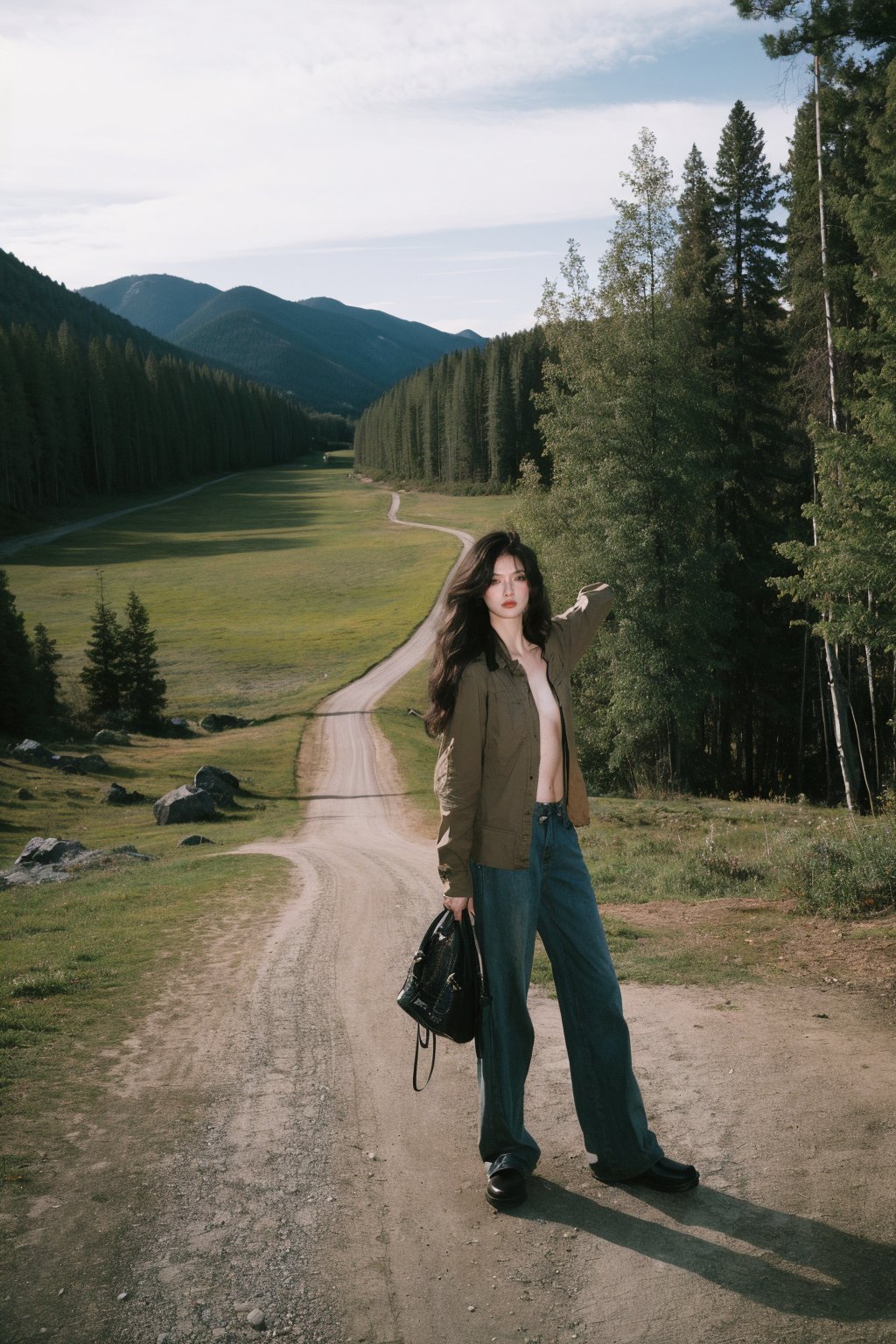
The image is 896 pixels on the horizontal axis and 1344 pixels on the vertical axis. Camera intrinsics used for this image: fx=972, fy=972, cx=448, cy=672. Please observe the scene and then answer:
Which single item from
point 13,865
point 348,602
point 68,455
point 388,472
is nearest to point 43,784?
point 13,865

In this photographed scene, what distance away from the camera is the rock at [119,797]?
27688 mm

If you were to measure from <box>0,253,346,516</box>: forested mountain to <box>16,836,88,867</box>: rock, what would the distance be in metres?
82.3

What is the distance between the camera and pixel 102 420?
11238 cm

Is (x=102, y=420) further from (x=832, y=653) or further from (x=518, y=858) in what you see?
(x=518, y=858)

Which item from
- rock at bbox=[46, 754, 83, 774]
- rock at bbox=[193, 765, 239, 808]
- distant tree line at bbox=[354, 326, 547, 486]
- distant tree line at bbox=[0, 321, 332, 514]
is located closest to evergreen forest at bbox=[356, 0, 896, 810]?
rock at bbox=[193, 765, 239, 808]

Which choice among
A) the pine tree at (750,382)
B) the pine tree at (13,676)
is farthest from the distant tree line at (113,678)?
the pine tree at (750,382)

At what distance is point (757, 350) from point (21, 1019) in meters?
29.8

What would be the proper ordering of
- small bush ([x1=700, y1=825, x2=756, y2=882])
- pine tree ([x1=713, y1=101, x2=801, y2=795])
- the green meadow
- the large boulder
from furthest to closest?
1. pine tree ([x1=713, y1=101, x2=801, y2=795])
2. the large boulder
3. small bush ([x1=700, y1=825, x2=756, y2=882])
4. the green meadow

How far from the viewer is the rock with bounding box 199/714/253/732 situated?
41.0 metres

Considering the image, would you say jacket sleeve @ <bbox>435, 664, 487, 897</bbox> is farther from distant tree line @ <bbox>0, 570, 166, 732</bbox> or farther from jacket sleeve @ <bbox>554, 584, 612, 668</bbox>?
distant tree line @ <bbox>0, 570, 166, 732</bbox>

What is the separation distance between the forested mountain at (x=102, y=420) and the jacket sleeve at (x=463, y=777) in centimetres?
9789

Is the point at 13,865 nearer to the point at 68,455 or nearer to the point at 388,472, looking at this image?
the point at 68,455

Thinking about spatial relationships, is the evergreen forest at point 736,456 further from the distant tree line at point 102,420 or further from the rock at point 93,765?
the distant tree line at point 102,420

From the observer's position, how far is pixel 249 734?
38625 millimetres
